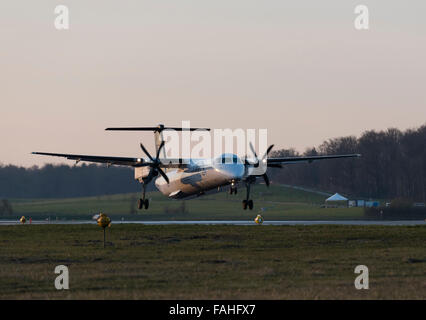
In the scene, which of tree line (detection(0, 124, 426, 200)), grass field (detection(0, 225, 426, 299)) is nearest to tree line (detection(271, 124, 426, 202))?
tree line (detection(0, 124, 426, 200))

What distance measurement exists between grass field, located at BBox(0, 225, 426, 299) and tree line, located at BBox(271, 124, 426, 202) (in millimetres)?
81672

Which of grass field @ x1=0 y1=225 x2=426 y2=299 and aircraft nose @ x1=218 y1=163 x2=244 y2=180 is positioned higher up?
aircraft nose @ x1=218 y1=163 x2=244 y2=180

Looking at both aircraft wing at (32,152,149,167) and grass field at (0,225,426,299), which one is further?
aircraft wing at (32,152,149,167)

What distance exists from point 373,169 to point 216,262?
4301 inches

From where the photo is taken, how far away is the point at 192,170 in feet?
187

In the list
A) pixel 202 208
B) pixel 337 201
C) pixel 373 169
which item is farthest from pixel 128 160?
pixel 373 169

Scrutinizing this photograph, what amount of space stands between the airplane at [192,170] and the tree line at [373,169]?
66184 mm

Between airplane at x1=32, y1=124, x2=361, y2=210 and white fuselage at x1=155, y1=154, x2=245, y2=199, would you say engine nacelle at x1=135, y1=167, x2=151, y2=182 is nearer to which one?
airplane at x1=32, y1=124, x2=361, y2=210

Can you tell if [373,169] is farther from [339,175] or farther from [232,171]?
[232,171]

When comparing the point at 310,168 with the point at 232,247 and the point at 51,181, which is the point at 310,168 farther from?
the point at 232,247

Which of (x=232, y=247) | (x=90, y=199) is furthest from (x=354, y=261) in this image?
(x=90, y=199)

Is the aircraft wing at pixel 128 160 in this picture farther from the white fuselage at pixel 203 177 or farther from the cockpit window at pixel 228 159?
the cockpit window at pixel 228 159

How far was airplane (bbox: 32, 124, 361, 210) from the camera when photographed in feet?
175

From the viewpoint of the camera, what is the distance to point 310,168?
150875 millimetres
